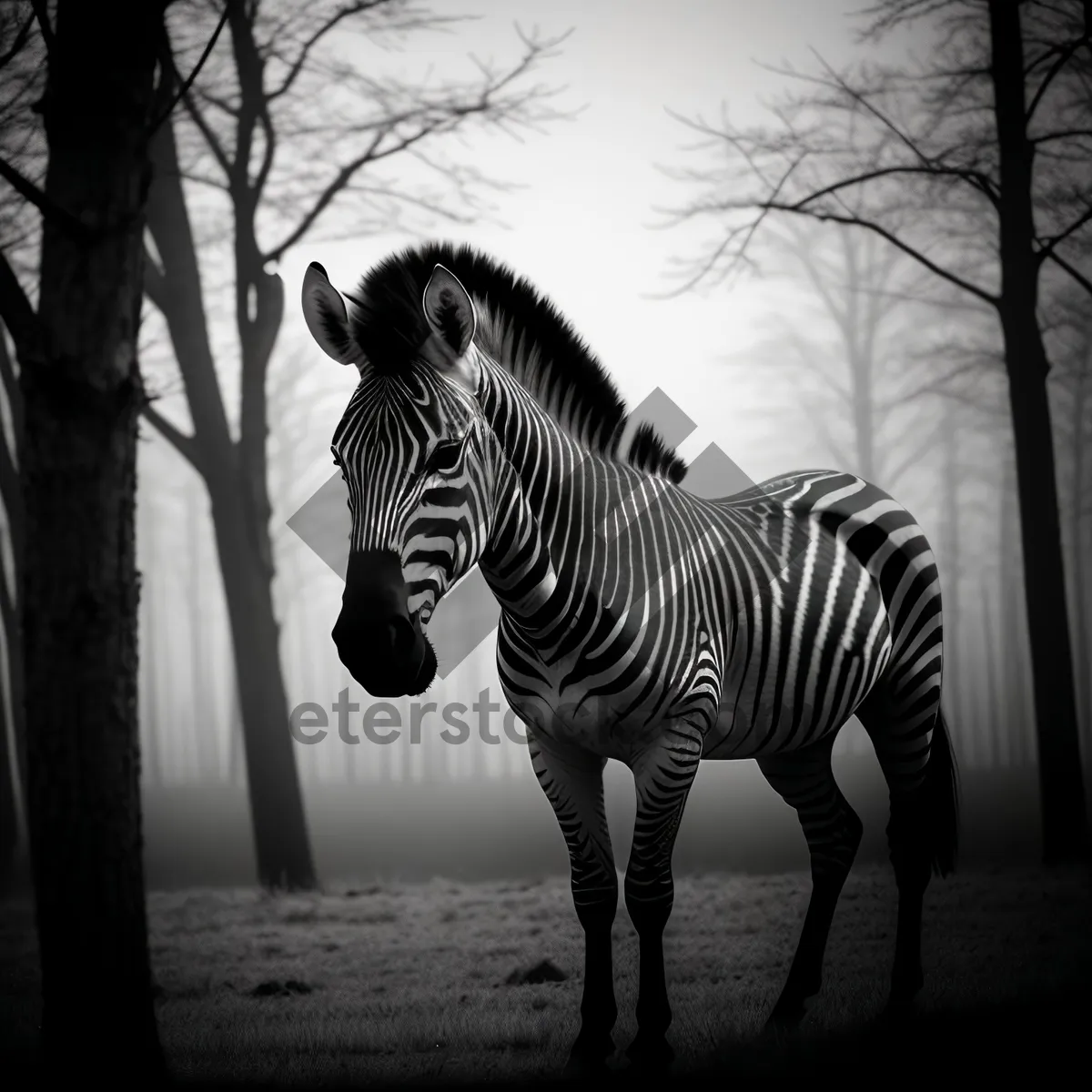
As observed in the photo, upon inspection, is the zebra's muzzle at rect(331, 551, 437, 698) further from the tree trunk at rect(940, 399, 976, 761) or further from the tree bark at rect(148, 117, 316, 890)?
the tree trunk at rect(940, 399, 976, 761)

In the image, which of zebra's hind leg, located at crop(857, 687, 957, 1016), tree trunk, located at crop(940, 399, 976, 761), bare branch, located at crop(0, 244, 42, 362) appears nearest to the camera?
bare branch, located at crop(0, 244, 42, 362)

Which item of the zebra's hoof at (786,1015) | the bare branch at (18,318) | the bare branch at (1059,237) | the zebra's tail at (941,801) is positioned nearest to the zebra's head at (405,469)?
the bare branch at (18,318)

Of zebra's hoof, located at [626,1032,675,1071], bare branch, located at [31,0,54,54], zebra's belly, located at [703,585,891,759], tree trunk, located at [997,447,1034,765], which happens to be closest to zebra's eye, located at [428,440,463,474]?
zebra's belly, located at [703,585,891,759]

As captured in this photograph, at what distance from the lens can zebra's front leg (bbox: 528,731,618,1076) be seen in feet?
12.4

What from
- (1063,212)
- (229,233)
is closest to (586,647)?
(1063,212)

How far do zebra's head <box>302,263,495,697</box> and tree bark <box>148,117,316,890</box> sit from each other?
5.37 meters

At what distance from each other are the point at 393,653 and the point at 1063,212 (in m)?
9.28

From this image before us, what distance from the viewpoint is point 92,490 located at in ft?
13.0

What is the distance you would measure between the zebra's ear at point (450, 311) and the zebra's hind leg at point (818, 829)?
2.57m

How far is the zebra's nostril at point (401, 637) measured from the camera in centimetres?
292

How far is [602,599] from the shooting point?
3.67 meters

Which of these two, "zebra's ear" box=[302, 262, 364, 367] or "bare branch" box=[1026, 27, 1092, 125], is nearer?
"zebra's ear" box=[302, 262, 364, 367]

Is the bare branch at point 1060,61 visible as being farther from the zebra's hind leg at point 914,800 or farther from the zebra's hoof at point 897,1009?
the zebra's hoof at point 897,1009

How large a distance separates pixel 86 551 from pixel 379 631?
168 centimetres
